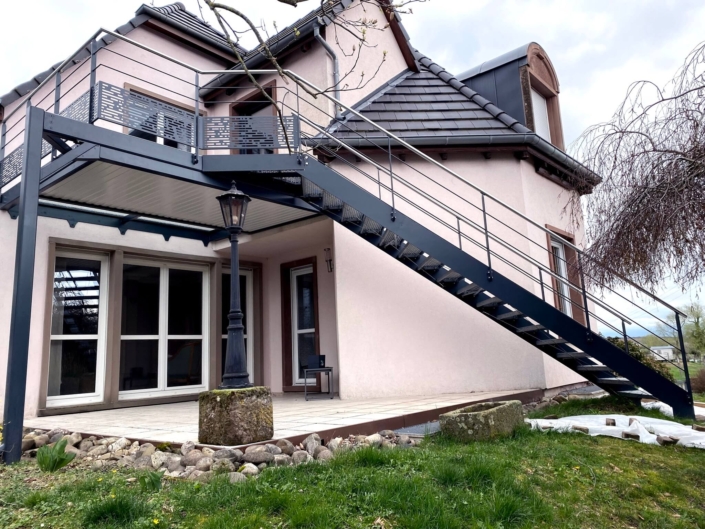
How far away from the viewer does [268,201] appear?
7082mm

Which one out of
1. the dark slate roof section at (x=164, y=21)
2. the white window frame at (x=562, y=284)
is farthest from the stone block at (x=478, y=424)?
the dark slate roof section at (x=164, y=21)

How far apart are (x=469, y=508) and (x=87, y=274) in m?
6.76

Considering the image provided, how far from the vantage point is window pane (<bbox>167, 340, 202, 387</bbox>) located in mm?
8555

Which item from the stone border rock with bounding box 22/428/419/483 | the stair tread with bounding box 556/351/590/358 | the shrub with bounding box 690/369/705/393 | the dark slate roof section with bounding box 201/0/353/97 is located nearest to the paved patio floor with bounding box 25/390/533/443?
the stone border rock with bounding box 22/428/419/483

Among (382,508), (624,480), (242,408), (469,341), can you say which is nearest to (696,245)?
(624,480)

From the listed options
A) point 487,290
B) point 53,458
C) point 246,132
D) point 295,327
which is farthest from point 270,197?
→ point 53,458

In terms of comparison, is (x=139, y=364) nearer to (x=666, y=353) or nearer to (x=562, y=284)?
(x=562, y=284)

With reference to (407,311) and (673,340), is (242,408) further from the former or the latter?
(673,340)

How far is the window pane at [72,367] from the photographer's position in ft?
23.7

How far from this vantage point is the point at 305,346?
9.41 meters

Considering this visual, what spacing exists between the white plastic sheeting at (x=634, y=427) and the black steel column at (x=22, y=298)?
441cm

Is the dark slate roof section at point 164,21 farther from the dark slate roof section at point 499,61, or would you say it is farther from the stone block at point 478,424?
the stone block at point 478,424

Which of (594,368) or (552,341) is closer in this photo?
(594,368)

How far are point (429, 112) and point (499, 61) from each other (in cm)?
212
